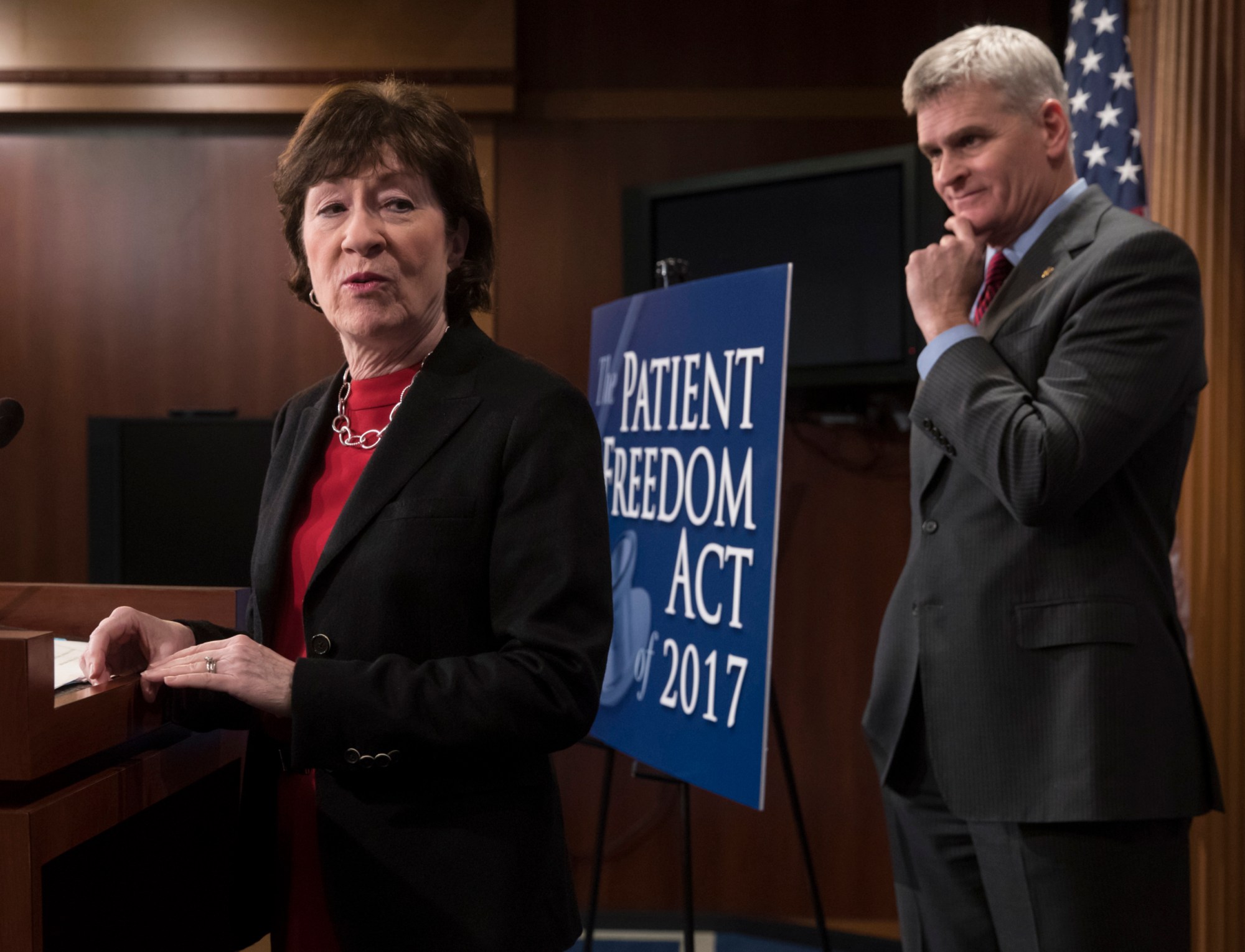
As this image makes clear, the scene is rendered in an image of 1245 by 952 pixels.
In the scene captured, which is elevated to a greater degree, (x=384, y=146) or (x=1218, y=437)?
(x=384, y=146)

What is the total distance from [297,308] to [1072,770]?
296 centimetres

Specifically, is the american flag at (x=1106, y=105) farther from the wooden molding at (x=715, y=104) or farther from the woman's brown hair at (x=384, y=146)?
the woman's brown hair at (x=384, y=146)

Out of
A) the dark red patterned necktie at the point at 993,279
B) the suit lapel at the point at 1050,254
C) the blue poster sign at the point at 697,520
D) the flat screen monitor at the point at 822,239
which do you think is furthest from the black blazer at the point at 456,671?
the flat screen monitor at the point at 822,239

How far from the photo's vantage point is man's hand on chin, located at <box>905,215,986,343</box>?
148 centimetres

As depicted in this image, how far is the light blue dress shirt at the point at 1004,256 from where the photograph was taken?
56.4 inches

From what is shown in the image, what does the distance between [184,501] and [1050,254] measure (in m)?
2.30

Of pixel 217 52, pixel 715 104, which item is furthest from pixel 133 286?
pixel 715 104

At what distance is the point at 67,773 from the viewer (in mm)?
799

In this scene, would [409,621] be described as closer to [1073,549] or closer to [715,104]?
[1073,549]

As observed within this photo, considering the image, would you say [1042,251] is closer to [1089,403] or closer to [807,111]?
[1089,403]

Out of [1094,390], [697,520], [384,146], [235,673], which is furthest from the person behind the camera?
[697,520]

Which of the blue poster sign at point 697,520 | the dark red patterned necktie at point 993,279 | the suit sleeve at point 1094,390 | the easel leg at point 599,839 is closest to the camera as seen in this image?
the suit sleeve at point 1094,390

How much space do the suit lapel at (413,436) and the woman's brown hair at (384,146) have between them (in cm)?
14

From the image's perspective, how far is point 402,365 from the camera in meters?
1.20
